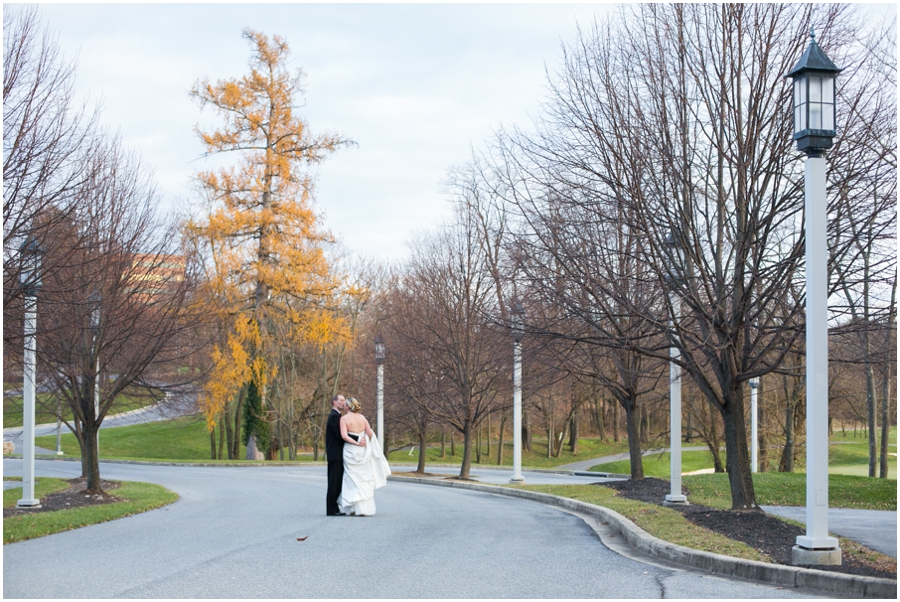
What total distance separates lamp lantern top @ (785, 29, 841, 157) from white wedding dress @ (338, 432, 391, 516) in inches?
308

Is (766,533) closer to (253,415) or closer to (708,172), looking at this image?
(708,172)

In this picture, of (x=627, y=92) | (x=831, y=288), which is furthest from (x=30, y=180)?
(x=831, y=288)

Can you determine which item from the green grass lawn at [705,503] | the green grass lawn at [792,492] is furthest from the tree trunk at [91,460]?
the green grass lawn at [792,492]

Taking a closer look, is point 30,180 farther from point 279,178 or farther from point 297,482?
point 279,178

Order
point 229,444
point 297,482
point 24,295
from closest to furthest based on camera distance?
point 24,295, point 297,482, point 229,444

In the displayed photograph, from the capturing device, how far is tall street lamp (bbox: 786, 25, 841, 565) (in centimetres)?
810

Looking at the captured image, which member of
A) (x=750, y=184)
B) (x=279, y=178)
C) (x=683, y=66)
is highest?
(x=279, y=178)

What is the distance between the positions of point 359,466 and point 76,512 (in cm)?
467

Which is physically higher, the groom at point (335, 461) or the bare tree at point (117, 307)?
the bare tree at point (117, 307)

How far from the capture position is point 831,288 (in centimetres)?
1165

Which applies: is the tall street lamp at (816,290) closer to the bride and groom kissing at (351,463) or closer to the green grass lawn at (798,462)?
the bride and groom kissing at (351,463)

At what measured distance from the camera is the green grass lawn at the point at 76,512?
457 inches

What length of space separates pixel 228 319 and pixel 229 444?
13450mm

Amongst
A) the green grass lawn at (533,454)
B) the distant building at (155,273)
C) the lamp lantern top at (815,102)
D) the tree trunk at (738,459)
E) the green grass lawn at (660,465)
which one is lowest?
the green grass lawn at (533,454)
